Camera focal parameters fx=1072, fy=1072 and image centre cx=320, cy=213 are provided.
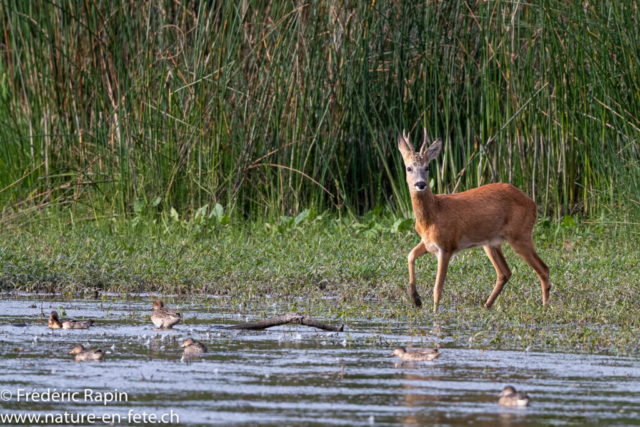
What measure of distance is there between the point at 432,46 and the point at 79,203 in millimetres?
4271

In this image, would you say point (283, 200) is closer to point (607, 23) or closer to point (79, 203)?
point (79, 203)

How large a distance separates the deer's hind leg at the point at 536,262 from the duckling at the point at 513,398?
333 centimetres

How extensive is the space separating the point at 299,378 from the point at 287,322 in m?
1.24

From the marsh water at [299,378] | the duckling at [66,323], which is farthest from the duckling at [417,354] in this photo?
the duckling at [66,323]

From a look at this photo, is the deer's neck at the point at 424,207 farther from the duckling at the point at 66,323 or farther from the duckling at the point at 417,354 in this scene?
the duckling at the point at 66,323

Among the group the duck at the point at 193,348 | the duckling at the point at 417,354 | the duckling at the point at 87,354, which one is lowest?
the duck at the point at 193,348

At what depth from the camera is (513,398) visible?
4.48 m

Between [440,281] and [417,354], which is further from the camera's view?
[440,281]

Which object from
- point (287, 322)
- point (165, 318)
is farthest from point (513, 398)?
point (165, 318)

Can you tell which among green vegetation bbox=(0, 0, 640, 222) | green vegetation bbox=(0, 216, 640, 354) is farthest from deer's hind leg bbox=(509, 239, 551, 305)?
green vegetation bbox=(0, 0, 640, 222)

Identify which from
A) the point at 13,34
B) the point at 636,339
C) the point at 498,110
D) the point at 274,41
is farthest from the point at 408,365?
the point at 13,34

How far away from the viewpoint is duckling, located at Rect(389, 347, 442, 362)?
18.3 ft

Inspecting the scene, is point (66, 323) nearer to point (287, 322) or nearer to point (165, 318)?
point (165, 318)

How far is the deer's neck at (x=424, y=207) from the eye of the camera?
27.2ft
